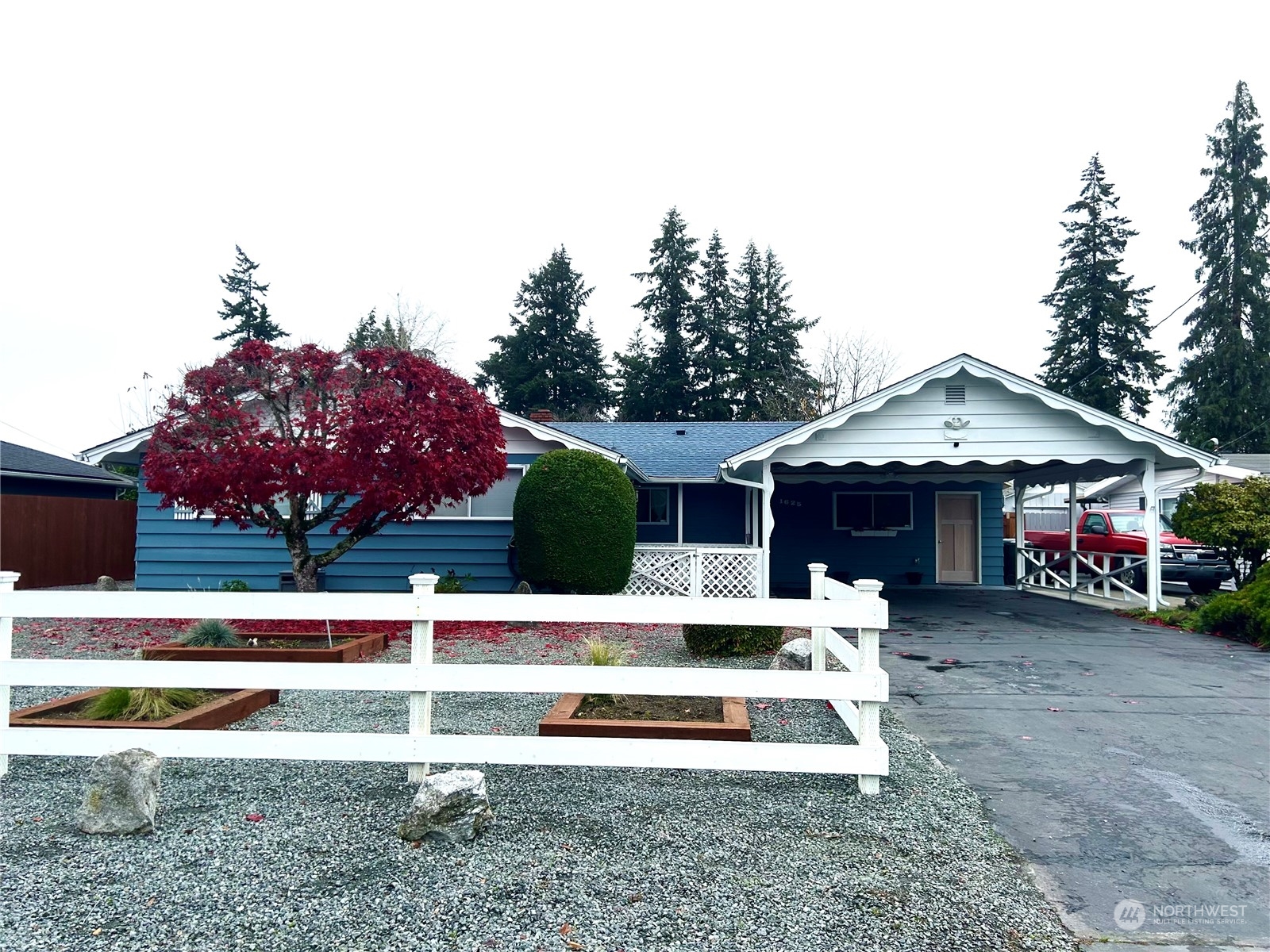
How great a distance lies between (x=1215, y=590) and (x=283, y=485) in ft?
59.7

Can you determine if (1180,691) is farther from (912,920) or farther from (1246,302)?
(1246,302)

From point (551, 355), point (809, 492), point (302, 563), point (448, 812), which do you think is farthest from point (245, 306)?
point (448, 812)

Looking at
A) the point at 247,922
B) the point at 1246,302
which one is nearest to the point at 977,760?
the point at 247,922

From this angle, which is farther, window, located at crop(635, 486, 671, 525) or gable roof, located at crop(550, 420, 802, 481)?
window, located at crop(635, 486, 671, 525)

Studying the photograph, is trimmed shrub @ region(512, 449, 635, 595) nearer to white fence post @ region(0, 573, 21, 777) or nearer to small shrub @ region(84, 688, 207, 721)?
small shrub @ region(84, 688, 207, 721)

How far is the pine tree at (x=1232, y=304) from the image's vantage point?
3341cm

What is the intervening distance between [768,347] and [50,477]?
2886 centimetres

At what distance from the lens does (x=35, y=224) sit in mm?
17516

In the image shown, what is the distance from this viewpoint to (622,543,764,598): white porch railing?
43.8 feet

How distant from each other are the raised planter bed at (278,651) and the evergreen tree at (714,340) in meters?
29.6

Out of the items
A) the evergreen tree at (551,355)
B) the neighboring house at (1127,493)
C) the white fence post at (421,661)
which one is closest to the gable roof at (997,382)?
the white fence post at (421,661)

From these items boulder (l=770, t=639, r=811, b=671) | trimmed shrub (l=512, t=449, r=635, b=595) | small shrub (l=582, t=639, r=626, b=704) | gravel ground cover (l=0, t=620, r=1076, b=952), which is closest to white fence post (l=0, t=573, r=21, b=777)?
gravel ground cover (l=0, t=620, r=1076, b=952)

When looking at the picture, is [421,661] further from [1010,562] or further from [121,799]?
[1010,562]

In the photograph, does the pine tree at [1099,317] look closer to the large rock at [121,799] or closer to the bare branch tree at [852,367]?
the bare branch tree at [852,367]
